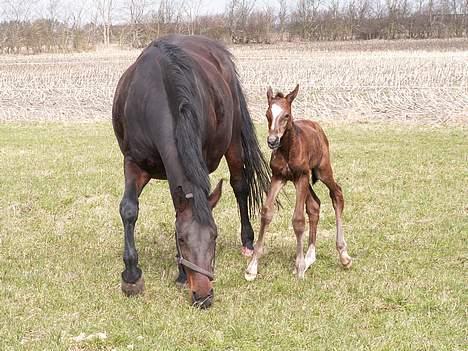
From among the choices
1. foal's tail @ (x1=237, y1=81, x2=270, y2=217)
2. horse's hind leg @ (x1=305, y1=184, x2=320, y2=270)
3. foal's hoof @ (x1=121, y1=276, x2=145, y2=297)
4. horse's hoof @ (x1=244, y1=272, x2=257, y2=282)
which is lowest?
horse's hoof @ (x1=244, y1=272, x2=257, y2=282)

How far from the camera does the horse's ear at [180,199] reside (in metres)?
4.01

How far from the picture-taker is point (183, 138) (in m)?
4.12

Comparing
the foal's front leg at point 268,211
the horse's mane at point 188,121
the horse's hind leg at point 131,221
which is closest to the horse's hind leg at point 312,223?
the foal's front leg at point 268,211

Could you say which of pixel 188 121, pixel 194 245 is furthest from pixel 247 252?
pixel 188 121

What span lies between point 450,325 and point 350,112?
13829mm

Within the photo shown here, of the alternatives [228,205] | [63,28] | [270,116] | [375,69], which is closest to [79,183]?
[228,205]

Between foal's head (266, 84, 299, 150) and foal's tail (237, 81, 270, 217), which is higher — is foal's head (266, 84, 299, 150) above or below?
above

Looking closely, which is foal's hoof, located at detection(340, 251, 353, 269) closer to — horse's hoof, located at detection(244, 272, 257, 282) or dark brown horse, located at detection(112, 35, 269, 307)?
horse's hoof, located at detection(244, 272, 257, 282)

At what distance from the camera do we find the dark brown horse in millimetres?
4012

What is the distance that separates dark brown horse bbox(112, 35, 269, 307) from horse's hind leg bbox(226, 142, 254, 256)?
0.03 feet

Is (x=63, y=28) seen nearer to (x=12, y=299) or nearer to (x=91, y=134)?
(x=91, y=134)

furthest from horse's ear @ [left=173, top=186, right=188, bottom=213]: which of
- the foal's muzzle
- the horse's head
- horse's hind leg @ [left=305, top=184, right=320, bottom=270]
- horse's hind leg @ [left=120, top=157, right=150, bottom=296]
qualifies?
horse's hind leg @ [left=305, top=184, right=320, bottom=270]

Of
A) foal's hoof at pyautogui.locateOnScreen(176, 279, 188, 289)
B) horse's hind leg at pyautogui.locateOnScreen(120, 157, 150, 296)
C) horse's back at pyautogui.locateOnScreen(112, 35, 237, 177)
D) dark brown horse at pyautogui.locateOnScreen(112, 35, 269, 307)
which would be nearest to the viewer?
dark brown horse at pyautogui.locateOnScreen(112, 35, 269, 307)

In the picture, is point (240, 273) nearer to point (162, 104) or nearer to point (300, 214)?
point (300, 214)
